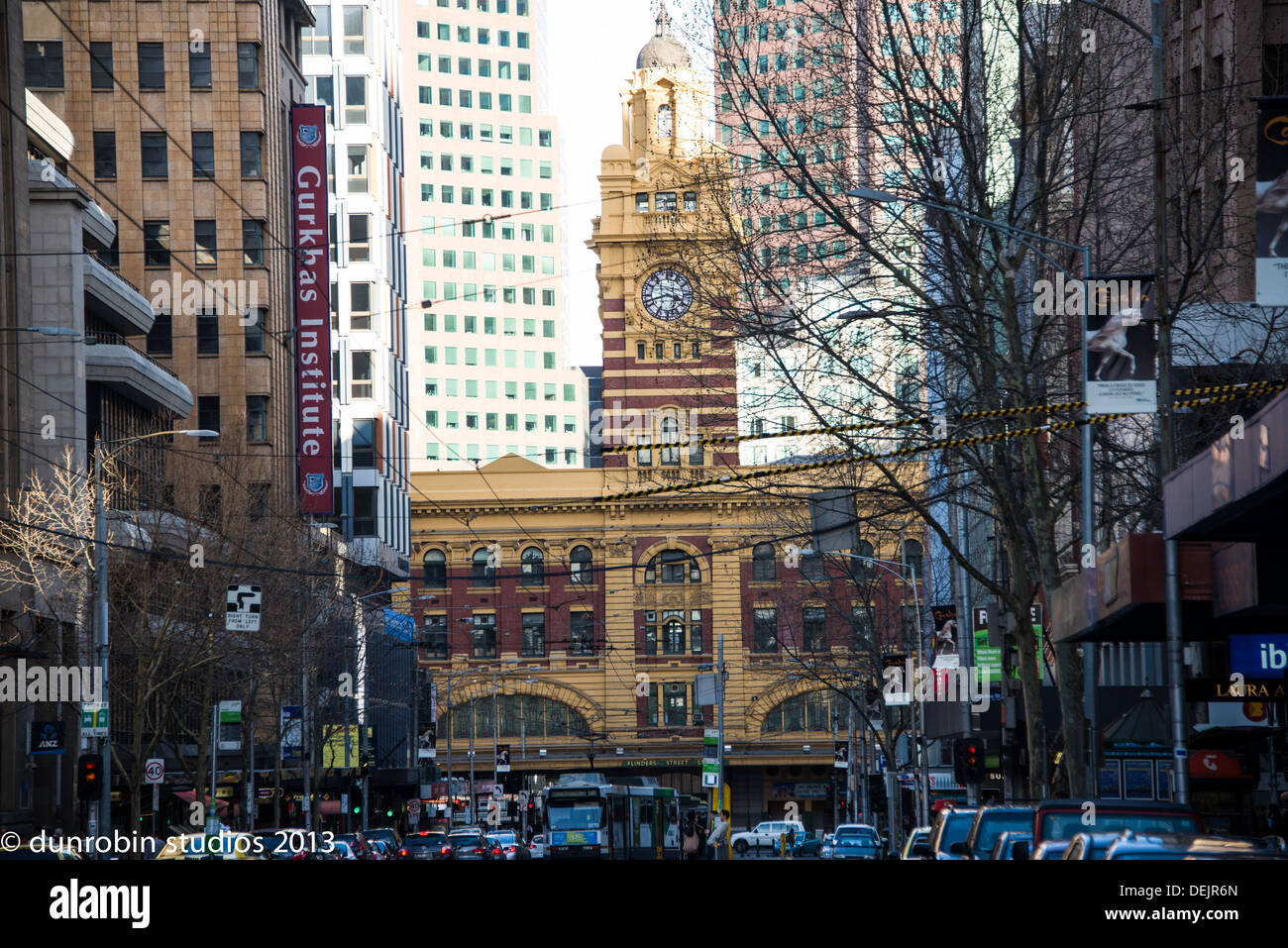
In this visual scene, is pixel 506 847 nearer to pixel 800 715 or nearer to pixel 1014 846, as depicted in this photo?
pixel 1014 846

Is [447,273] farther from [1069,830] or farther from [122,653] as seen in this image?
[1069,830]

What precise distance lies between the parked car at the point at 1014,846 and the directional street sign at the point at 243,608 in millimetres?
22366

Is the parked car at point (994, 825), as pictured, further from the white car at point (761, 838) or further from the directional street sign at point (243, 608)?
the white car at point (761, 838)

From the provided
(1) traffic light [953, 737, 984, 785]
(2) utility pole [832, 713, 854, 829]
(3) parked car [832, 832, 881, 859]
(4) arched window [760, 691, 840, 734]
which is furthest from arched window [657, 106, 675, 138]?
(4) arched window [760, 691, 840, 734]

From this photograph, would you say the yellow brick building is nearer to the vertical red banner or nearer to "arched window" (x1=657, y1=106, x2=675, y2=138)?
the vertical red banner

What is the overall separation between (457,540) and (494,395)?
47.0m

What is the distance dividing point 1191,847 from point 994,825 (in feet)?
35.5

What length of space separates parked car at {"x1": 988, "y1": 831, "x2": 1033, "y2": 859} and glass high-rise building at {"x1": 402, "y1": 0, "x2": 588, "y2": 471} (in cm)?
12772

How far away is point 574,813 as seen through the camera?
165 feet

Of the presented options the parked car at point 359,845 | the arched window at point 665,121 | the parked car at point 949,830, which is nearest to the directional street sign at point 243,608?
the parked car at point 359,845

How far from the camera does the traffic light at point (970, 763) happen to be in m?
45.2

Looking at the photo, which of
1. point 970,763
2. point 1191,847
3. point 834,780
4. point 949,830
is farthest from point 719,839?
point 834,780

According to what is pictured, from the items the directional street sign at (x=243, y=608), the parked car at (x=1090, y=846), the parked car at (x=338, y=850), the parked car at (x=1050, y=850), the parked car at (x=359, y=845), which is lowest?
the parked car at (x=359, y=845)

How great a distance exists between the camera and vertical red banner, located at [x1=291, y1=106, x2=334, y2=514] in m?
71.1
